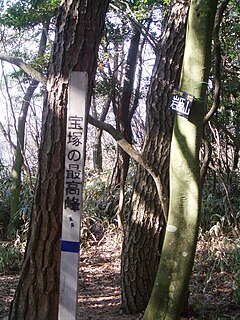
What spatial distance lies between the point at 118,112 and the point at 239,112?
2.21m

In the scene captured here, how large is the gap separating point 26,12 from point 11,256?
4.41 metres

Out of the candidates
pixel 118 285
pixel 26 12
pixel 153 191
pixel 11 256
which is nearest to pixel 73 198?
pixel 153 191

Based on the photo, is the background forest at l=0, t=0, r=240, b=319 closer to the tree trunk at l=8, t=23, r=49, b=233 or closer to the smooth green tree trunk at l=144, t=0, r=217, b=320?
the tree trunk at l=8, t=23, r=49, b=233

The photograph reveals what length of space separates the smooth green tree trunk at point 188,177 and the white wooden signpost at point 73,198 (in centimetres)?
95

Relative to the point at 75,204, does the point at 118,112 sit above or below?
above

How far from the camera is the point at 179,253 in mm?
3496

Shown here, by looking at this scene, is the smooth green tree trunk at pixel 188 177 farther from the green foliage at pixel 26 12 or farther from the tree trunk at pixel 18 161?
the tree trunk at pixel 18 161

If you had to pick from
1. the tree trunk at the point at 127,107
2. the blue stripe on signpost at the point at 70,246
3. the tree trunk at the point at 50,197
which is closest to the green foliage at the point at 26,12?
the tree trunk at the point at 127,107

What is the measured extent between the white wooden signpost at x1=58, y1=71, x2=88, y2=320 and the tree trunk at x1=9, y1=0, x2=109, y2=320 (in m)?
1.13

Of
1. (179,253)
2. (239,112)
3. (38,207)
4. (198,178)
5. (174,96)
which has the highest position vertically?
(239,112)

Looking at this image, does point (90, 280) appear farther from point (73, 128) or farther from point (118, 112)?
point (73, 128)

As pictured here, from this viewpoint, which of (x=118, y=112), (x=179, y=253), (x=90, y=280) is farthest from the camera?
(x=118, y=112)

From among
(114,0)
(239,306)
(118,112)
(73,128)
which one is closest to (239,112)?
(118,112)

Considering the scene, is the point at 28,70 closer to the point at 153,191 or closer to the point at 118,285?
the point at 153,191
